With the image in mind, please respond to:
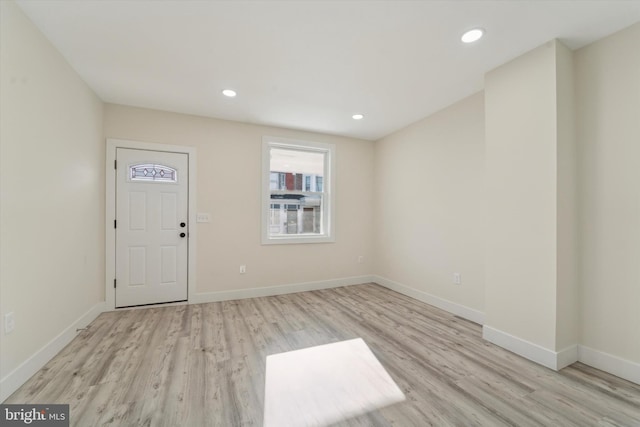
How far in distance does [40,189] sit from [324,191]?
346 cm

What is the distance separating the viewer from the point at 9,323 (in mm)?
1755

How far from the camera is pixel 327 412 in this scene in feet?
5.32

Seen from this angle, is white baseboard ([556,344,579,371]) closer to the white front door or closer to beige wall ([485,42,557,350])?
beige wall ([485,42,557,350])

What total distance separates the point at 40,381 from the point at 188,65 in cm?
281

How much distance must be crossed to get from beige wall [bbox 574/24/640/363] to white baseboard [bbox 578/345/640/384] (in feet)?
0.12

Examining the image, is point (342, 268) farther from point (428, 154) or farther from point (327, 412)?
point (327, 412)

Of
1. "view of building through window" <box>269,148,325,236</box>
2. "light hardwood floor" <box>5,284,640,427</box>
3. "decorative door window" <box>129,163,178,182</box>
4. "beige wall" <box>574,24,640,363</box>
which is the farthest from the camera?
"view of building through window" <box>269,148,325,236</box>

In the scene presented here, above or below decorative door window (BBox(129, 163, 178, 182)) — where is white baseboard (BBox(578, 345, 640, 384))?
below

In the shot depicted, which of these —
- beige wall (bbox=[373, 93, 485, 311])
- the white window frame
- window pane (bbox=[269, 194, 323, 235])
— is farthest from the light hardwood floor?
window pane (bbox=[269, 194, 323, 235])

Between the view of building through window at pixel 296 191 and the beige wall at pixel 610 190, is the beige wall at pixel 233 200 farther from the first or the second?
the beige wall at pixel 610 190

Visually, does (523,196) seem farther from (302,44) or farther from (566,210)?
(302,44)

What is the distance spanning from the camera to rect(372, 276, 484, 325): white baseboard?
122 inches

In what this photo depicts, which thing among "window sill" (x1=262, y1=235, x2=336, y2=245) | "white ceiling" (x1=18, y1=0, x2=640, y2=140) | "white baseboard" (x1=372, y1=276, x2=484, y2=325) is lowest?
"white baseboard" (x1=372, y1=276, x2=484, y2=325)

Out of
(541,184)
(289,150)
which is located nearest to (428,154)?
(541,184)
